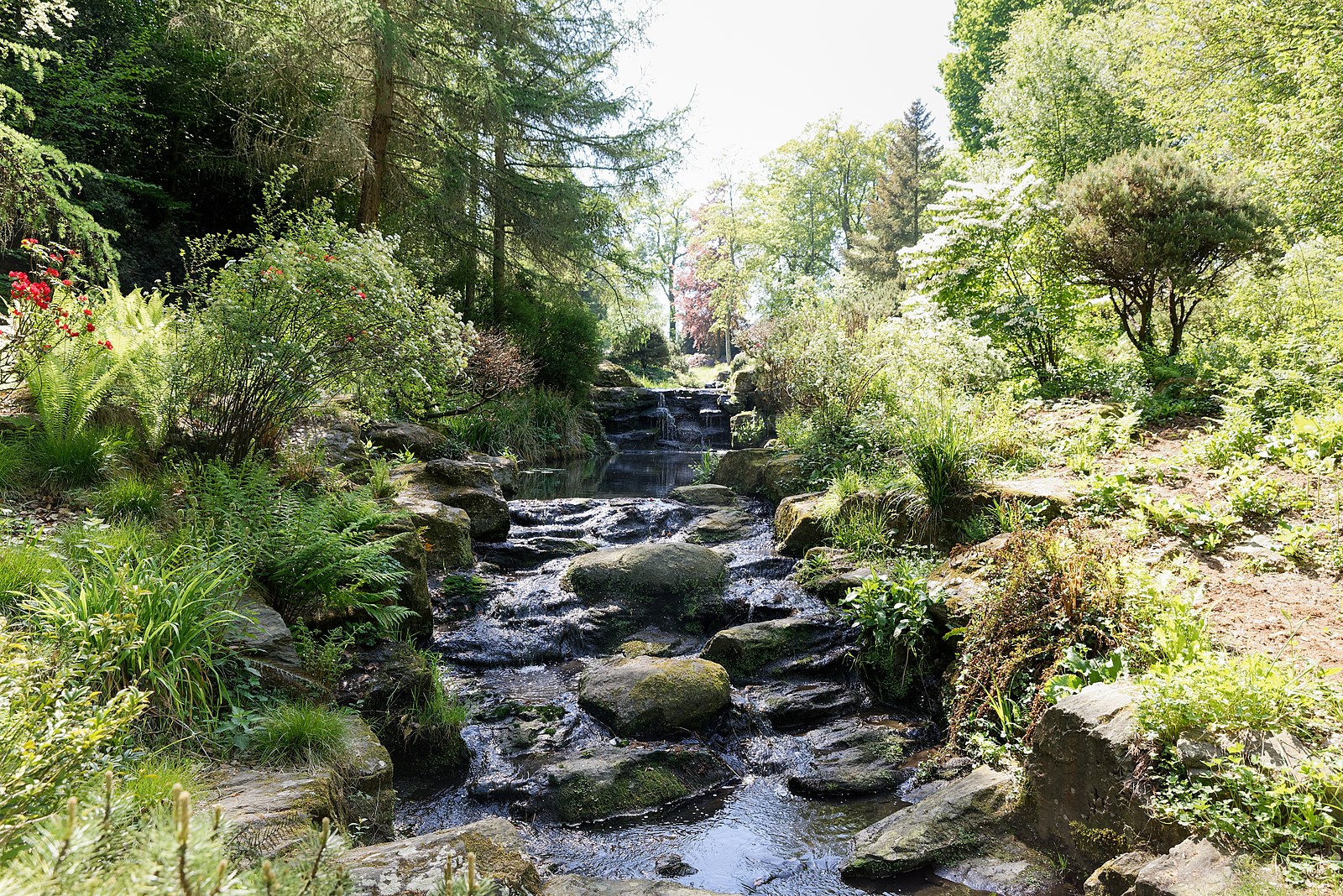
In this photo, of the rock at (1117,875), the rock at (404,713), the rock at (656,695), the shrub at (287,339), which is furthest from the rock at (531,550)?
the rock at (1117,875)

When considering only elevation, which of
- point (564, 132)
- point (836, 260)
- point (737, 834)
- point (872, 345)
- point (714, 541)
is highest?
point (836, 260)

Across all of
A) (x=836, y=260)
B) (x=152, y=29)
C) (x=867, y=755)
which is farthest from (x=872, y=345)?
(x=836, y=260)

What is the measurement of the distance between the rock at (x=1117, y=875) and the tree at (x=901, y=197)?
25.9 metres

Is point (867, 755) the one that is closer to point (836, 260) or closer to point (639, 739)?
point (639, 739)

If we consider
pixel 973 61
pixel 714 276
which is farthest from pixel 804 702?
pixel 973 61

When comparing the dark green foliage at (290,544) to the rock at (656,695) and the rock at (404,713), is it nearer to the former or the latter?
the rock at (404,713)

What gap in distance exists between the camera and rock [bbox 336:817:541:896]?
2051 millimetres

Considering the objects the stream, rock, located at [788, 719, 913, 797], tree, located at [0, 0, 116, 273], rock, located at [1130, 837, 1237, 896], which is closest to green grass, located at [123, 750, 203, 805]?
the stream

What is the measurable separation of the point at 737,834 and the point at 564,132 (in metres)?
14.2

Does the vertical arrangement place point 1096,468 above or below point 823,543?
above

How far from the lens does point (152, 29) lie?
10.9m

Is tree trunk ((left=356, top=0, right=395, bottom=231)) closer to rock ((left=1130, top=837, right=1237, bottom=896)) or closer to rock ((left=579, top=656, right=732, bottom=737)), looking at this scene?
rock ((left=579, top=656, right=732, bottom=737))

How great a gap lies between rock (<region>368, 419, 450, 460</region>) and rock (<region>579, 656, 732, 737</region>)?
16.1 feet

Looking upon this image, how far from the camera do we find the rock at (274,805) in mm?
2148
